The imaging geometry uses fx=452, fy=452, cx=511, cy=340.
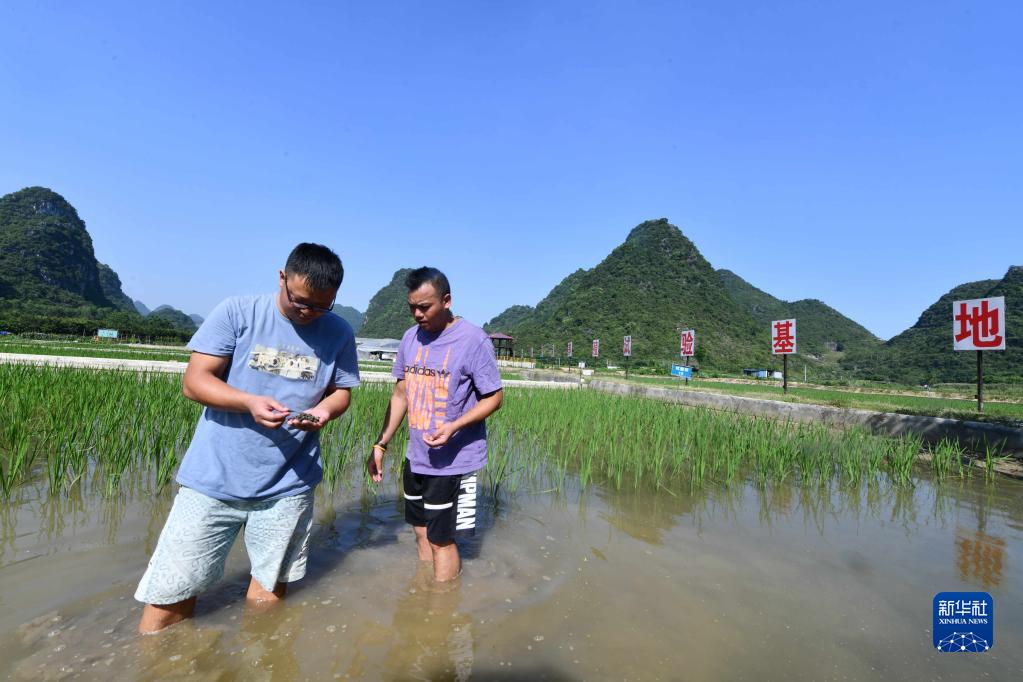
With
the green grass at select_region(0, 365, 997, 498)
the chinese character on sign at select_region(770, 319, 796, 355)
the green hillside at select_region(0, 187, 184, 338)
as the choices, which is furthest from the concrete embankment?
the green hillside at select_region(0, 187, 184, 338)

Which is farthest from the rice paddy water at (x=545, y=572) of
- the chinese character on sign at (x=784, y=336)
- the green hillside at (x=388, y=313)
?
the green hillside at (x=388, y=313)

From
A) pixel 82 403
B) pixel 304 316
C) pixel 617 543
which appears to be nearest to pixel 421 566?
pixel 617 543

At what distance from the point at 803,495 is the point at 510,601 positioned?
266 centimetres

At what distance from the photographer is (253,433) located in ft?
4.53

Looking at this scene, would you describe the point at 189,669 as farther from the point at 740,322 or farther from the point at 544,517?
the point at 740,322

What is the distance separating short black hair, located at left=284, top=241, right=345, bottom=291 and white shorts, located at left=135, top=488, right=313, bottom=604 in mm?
707

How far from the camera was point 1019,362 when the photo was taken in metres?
27.1

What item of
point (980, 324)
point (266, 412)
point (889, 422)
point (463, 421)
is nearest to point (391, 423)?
point (463, 421)

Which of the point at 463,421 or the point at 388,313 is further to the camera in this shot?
the point at 388,313

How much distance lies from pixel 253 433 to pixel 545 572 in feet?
4.55

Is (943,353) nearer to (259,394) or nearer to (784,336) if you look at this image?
(784,336)

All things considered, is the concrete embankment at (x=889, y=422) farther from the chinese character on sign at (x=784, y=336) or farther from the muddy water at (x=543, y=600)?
the muddy water at (x=543, y=600)

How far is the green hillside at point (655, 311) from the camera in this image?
43156 mm

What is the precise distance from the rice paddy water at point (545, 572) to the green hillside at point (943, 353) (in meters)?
28.3
